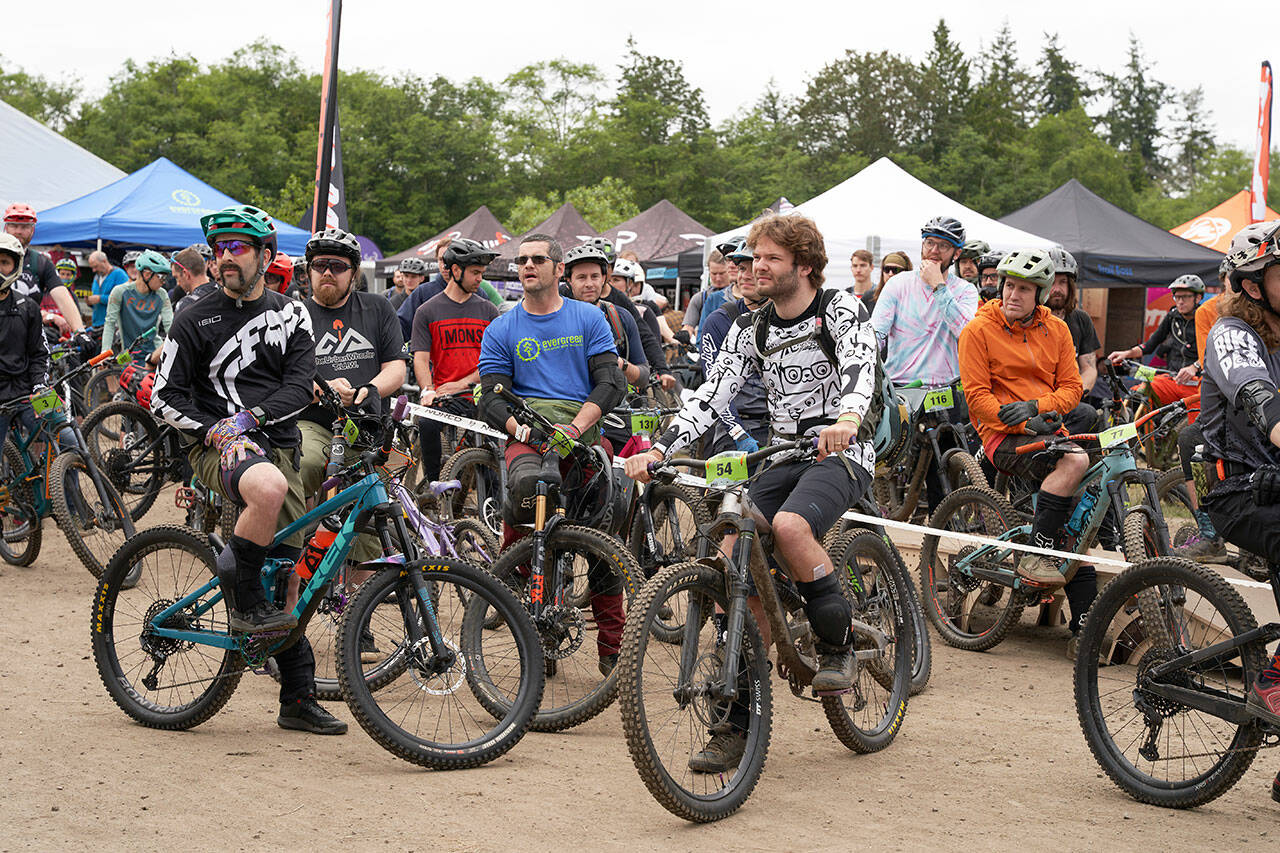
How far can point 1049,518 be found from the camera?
6938mm

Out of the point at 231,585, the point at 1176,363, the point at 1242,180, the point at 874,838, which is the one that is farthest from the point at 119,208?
the point at 1242,180

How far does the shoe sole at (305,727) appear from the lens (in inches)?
219

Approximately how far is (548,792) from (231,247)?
265 centimetres

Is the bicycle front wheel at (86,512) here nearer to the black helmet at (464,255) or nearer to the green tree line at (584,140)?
the black helmet at (464,255)

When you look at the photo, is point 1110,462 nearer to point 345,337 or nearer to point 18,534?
point 345,337

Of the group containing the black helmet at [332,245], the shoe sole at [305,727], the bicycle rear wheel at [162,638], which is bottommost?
the shoe sole at [305,727]

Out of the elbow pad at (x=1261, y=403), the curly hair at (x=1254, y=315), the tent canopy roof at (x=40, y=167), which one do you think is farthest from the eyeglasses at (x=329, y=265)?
the tent canopy roof at (x=40, y=167)

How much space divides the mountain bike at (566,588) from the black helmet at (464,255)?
9.15ft

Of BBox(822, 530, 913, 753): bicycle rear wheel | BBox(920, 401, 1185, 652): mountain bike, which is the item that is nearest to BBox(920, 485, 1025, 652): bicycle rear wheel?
BBox(920, 401, 1185, 652): mountain bike

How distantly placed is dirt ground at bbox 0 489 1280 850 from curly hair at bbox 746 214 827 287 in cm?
202

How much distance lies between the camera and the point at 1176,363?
40.5 ft

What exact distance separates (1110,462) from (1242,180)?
272ft

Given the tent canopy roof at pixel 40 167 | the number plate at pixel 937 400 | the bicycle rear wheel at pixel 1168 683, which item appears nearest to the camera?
the bicycle rear wheel at pixel 1168 683

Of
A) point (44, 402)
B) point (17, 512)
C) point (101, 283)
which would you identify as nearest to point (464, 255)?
point (44, 402)
